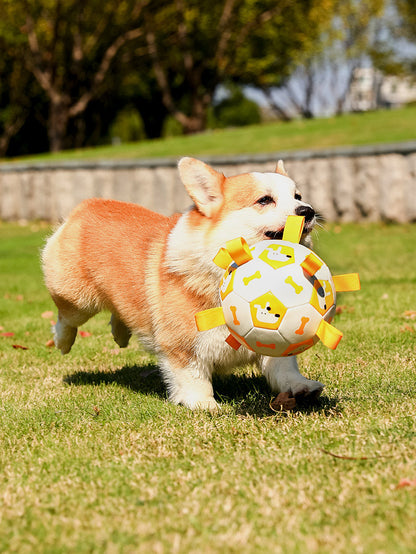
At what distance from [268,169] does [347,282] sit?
9.11 meters

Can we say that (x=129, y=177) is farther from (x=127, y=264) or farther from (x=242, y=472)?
(x=242, y=472)

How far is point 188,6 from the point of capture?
27688 mm

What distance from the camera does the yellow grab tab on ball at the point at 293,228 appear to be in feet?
10.2

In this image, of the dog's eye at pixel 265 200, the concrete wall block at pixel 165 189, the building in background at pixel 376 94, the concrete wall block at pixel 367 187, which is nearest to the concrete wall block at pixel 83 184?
the concrete wall block at pixel 165 189

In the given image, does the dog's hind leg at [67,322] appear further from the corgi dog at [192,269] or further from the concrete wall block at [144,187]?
the concrete wall block at [144,187]

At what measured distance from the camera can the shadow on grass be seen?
3.29 m

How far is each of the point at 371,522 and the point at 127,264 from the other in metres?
2.21

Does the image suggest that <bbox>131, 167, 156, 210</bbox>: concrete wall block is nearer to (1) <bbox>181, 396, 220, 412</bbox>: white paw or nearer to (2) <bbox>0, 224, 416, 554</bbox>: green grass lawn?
(2) <bbox>0, 224, 416, 554</bbox>: green grass lawn

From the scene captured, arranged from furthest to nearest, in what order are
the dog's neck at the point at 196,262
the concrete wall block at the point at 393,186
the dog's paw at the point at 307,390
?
the concrete wall block at the point at 393,186
the dog's neck at the point at 196,262
the dog's paw at the point at 307,390

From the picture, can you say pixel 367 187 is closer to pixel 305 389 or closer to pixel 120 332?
pixel 120 332

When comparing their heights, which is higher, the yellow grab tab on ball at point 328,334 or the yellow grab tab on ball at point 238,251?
the yellow grab tab on ball at point 238,251

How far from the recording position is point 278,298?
2.87m

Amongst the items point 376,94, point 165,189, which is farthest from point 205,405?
point 376,94

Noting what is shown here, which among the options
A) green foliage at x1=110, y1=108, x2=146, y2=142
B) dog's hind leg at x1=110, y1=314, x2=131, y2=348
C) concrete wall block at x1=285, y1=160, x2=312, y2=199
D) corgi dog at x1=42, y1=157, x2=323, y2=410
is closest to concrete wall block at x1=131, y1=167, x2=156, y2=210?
concrete wall block at x1=285, y1=160, x2=312, y2=199
